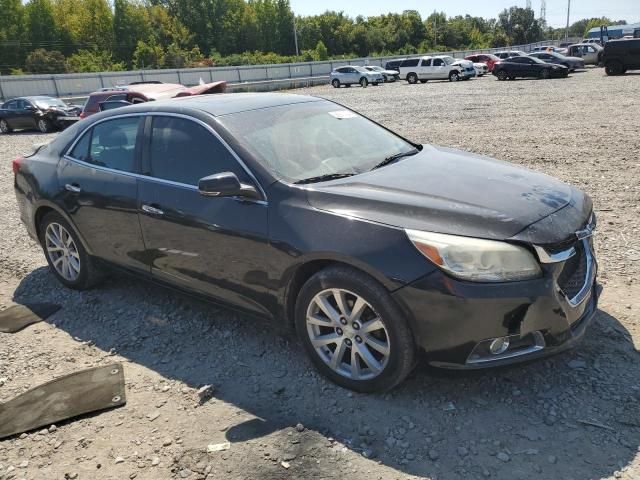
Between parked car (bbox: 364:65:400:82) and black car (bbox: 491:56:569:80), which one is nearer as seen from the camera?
black car (bbox: 491:56:569:80)

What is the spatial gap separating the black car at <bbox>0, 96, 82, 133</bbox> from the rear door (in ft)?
56.3

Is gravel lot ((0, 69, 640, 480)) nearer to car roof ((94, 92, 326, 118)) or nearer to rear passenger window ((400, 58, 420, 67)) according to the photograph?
car roof ((94, 92, 326, 118))

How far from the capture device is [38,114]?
20.2 metres

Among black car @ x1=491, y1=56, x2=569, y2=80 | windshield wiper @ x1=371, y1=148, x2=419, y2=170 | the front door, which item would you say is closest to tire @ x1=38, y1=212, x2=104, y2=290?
the front door

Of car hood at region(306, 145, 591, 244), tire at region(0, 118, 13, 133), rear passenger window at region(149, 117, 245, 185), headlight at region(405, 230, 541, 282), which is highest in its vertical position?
rear passenger window at region(149, 117, 245, 185)

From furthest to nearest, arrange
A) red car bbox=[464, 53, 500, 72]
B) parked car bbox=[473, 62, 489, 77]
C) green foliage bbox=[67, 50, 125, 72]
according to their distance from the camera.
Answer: green foliage bbox=[67, 50, 125, 72]
red car bbox=[464, 53, 500, 72]
parked car bbox=[473, 62, 489, 77]

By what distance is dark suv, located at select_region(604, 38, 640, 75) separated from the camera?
2759cm

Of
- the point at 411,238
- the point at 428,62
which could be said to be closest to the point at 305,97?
the point at 411,238

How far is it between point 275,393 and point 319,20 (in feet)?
370

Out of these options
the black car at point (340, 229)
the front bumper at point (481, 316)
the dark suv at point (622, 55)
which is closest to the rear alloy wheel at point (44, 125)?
the black car at point (340, 229)

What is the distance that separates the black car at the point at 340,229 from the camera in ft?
9.27

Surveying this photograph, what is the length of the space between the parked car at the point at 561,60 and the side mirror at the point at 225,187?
33470 mm

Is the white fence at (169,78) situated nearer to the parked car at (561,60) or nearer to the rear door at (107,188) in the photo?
the parked car at (561,60)

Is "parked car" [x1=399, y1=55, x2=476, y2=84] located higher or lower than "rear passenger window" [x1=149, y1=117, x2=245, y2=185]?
lower
